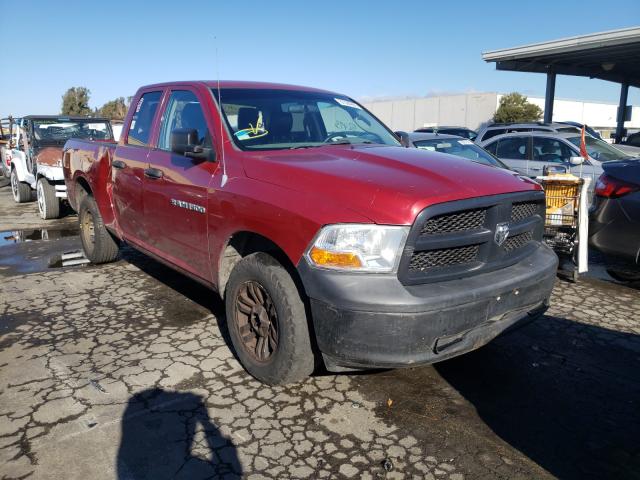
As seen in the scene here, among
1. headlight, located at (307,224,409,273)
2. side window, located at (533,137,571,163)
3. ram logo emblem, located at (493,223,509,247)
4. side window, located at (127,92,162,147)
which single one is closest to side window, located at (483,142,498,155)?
side window, located at (533,137,571,163)

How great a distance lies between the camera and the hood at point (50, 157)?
8711 mm

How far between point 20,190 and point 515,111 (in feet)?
128

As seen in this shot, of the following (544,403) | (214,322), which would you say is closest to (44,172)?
(214,322)

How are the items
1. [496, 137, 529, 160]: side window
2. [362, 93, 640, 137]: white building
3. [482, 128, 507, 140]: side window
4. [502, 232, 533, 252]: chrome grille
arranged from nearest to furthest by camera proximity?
[502, 232, 533, 252]: chrome grille → [496, 137, 529, 160]: side window → [482, 128, 507, 140]: side window → [362, 93, 640, 137]: white building

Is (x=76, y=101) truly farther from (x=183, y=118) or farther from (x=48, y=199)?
(x=183, y=118)

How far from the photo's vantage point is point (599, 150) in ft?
30.2

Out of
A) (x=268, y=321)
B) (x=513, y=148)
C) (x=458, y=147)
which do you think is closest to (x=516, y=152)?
(x=513, y=148)

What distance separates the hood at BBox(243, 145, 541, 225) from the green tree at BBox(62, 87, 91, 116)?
136 feet

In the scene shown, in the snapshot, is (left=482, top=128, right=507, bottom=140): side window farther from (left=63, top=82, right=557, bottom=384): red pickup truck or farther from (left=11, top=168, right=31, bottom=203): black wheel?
(left=11, top=168, right=31, bottom=203): black wheel

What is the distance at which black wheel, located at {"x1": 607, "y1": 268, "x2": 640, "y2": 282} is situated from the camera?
18.8 feet

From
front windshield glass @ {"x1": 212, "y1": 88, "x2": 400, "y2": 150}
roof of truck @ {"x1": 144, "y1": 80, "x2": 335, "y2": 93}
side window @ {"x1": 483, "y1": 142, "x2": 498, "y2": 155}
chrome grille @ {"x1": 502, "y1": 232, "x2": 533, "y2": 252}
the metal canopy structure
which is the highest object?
the metal canopy structure

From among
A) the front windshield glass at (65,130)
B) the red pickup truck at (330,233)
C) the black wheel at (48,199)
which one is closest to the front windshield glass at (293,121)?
the red pickup truck at (330,233)

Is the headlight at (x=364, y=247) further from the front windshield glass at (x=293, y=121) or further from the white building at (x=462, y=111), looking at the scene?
the white building at (x=462, y=111)

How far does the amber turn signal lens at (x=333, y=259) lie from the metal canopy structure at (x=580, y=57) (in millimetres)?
18423
